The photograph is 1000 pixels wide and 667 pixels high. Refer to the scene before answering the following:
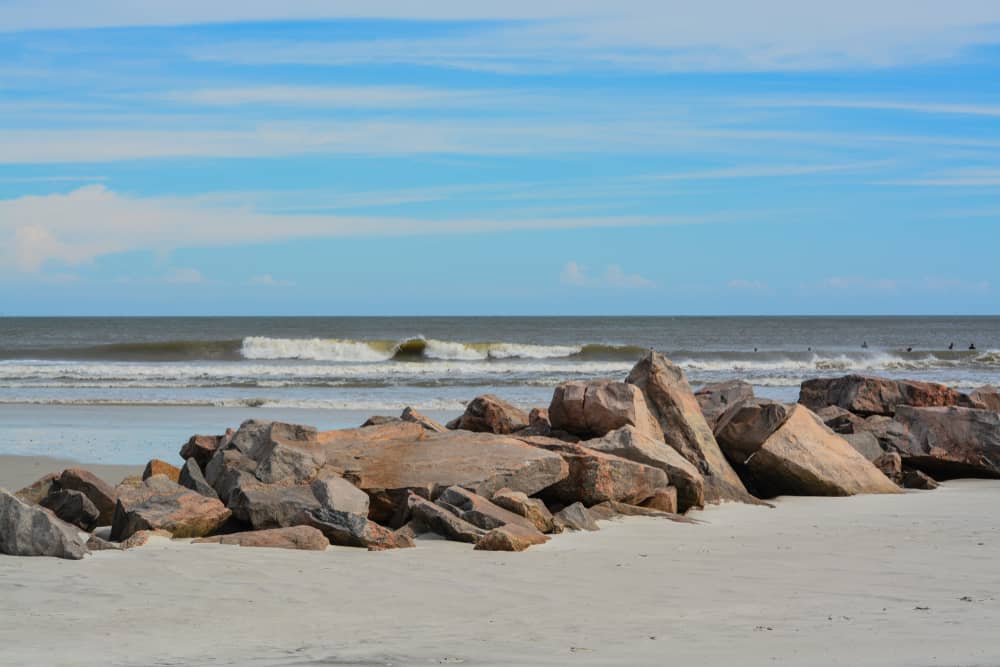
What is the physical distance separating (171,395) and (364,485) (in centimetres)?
1643

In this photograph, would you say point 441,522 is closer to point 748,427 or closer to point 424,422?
point 424,422

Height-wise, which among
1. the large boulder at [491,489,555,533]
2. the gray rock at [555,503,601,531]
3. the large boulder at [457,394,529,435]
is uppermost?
the large boulder at [457,394,529,435]

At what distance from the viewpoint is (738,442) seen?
9648 mm

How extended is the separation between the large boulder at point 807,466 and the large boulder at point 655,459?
1.10 metres

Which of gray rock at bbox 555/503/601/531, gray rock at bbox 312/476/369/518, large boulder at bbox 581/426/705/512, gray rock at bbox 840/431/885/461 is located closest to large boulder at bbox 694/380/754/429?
gray rock at bbox 840/431/885/461

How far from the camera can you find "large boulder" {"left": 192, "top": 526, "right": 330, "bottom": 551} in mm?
6480

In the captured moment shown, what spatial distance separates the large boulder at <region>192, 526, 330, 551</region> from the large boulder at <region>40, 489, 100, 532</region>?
1.03 m

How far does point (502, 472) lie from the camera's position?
778 centimetres

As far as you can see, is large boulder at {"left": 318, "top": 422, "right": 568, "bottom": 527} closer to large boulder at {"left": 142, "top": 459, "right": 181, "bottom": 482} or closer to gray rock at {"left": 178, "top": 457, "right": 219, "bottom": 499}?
gray rock at {"left": 178, "top": 457, "right": 219, "bottom": 499}

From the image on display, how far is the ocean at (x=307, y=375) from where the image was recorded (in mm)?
16438

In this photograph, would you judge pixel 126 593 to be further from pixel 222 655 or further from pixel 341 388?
pixel 341 388

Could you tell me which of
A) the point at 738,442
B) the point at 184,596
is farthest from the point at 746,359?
the point at 184,596

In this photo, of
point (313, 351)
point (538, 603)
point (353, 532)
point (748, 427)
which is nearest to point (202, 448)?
point (353, 532)

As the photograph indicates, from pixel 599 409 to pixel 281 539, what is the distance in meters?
3.47
